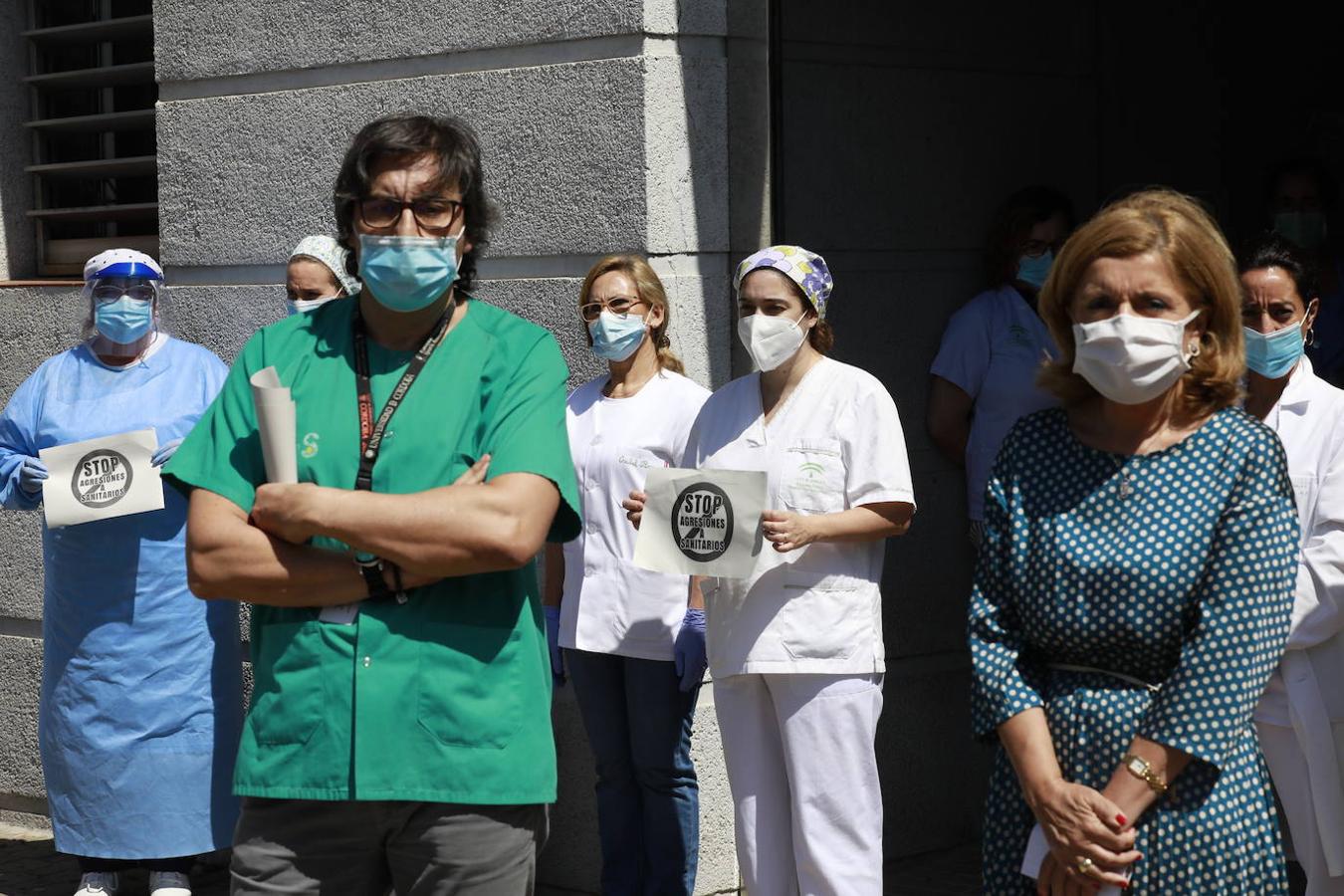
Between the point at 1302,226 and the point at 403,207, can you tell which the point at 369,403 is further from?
the point at 1302,226

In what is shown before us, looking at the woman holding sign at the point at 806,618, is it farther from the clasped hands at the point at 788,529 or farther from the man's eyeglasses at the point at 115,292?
the man's eyeglasses at the point at 115,292

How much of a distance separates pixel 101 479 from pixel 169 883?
1.50m

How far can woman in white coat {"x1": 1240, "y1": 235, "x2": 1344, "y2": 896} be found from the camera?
4141mm

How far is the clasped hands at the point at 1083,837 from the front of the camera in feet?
9.62

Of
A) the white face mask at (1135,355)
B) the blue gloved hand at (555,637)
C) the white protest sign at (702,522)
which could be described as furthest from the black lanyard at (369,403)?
the blue gloved hand at (555,637)

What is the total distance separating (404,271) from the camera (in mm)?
3162

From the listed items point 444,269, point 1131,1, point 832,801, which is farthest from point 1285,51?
point 444,269

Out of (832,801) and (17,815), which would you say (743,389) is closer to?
(832,801)

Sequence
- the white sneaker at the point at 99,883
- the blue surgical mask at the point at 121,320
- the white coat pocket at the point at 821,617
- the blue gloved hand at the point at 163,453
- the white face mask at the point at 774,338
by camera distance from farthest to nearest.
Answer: the white sneaker at the point at 99,883
the blue surgical mask at the point at 121,320
the blue gloved hand at the point at 163,453
the white face mask at the point at 774,338
the white coat pocket at the point at 821,617

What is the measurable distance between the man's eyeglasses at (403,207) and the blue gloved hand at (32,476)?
3015 mm

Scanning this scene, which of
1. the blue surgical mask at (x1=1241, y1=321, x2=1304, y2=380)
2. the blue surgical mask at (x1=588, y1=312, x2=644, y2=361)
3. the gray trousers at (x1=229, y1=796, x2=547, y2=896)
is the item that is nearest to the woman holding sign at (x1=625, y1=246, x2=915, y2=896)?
the blue surgical mask at (x1=588, y1=312, x2=644, y2=361)

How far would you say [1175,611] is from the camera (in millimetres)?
2938

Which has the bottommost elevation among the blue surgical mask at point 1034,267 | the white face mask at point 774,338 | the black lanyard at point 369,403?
the black lanyard at point 369,403

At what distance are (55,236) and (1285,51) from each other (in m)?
5.90
